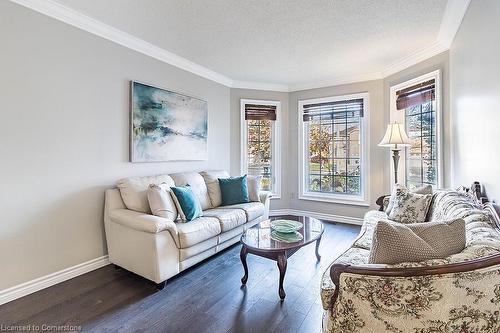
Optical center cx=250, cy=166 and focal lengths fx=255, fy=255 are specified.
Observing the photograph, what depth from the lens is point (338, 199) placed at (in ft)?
15.1

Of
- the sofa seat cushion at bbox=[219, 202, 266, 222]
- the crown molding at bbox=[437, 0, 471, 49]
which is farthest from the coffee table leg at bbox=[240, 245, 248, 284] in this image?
the crown molding at bbox=[437, 0, 471, 49]

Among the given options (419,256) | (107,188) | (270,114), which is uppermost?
(270,114)

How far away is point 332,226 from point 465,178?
2155mm

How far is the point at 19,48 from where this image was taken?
2.18 m

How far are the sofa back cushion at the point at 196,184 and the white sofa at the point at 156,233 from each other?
23 millimetres

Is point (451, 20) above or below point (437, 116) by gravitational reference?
above

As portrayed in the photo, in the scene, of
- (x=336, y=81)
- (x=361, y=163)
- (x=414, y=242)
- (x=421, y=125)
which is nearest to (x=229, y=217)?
(x=414, y=242)

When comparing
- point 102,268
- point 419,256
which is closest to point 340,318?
point 419,256

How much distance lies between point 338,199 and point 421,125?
175 centimetres

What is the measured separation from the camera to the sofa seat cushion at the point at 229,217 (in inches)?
115

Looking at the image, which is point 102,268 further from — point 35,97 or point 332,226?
point 332,226

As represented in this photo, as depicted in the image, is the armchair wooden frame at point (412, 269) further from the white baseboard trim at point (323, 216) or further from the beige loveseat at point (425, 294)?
the white baseboard trim at point (323, 216)

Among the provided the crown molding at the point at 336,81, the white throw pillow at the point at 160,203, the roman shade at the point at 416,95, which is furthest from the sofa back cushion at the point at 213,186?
the roman shade at the point at 416,95

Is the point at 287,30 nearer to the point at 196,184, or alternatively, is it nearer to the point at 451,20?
the point at 451,20
